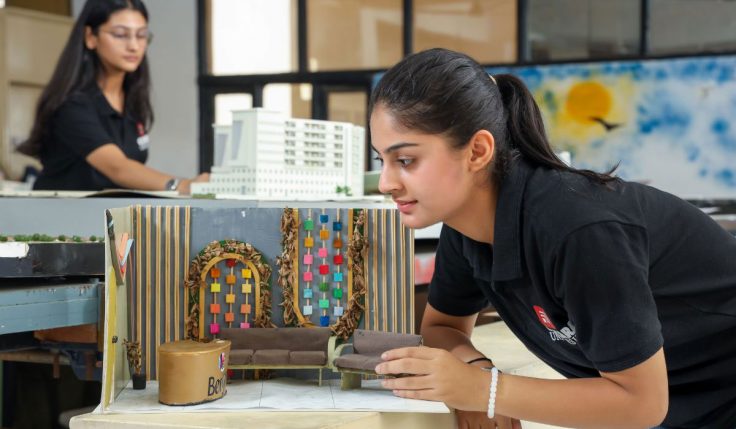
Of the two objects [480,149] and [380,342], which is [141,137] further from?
[480,149]

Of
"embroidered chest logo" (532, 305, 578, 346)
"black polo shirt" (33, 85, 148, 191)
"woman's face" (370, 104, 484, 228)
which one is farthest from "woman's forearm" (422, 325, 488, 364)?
"black polo shirt" (33, 85, 148, 191)

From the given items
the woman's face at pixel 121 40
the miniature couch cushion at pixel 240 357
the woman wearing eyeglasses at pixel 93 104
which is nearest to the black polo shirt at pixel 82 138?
the woman wearing eyeglasses at pixel 93 104

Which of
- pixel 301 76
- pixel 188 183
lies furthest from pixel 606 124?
pixel 188 183

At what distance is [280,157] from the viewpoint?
1.88 meters

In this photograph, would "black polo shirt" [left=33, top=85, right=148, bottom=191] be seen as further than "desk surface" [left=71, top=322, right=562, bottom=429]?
Yes

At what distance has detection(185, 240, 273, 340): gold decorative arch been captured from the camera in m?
1.25

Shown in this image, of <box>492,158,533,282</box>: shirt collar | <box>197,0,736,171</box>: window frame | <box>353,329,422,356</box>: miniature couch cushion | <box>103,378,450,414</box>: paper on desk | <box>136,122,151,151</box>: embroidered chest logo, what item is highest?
<box>197,0,736,171</box>: window frame

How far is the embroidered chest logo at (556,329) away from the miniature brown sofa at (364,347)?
0.57 ft

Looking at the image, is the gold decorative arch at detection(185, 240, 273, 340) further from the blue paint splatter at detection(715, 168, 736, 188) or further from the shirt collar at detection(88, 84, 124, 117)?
the blue paint splatter at detection(715, 168, 736, 188)

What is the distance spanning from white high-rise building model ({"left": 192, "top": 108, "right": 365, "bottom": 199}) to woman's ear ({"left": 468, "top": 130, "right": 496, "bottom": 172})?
751 mm

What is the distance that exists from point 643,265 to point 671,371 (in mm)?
258

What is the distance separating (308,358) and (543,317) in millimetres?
314

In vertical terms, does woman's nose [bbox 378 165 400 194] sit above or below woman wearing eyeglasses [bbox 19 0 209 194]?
below

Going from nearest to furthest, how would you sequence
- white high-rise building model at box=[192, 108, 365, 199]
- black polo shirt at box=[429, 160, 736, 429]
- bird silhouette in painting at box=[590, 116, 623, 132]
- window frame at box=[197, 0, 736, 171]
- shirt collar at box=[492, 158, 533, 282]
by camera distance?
black polo shirt at box=[429, 160, 736, 429] < shirt collar at box=[492, 158, 533, 282] < white high-rise building model at box=[192, 108, 365, 199] < bird silhouette in painting at box=[590, 116, 623, 132] < window frame at box=[197, 0, 736, 171]
